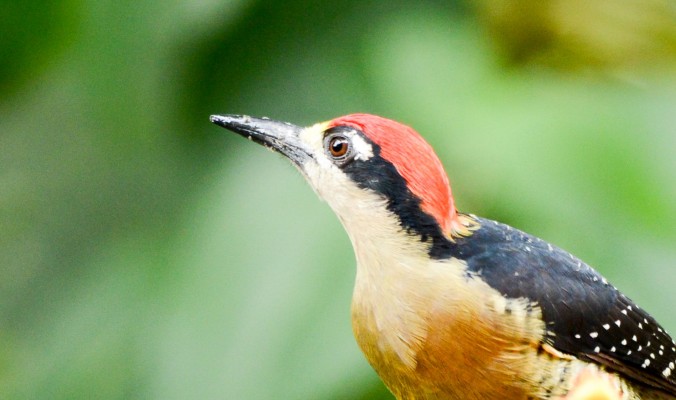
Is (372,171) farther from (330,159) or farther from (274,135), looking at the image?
(274,135)

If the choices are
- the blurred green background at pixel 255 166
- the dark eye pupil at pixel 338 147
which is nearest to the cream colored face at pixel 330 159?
the dark eye pupil at pixel 338 147

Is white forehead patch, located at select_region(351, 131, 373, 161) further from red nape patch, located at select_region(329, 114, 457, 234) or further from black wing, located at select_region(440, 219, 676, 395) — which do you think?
black wing, located at select_region(440, 219, 676, 395)

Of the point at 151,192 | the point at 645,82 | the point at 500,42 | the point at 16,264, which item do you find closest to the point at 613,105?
the point at 645,82

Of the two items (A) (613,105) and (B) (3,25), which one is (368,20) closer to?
(A) (613,105)

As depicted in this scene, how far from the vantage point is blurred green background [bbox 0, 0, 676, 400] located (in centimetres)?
304

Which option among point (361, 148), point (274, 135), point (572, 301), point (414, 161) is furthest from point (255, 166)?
point (572, 301)

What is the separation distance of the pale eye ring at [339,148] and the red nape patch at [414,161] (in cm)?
7

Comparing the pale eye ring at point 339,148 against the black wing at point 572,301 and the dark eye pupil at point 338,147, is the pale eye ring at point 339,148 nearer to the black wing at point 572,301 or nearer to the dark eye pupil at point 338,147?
the dark eye pupil at point 338,147

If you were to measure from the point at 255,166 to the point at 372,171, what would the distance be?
4.00 ft

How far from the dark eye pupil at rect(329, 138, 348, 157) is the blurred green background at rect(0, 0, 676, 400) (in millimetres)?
851

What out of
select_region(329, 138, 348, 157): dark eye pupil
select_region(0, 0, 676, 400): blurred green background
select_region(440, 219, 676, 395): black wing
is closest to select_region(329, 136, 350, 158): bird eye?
select_region(329, 138, 348, 157): dark eye pupil

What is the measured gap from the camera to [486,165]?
124 inches

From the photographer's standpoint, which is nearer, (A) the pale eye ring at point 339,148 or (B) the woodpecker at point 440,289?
(B) the woodpecker at point 440,289

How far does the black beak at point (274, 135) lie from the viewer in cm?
226
